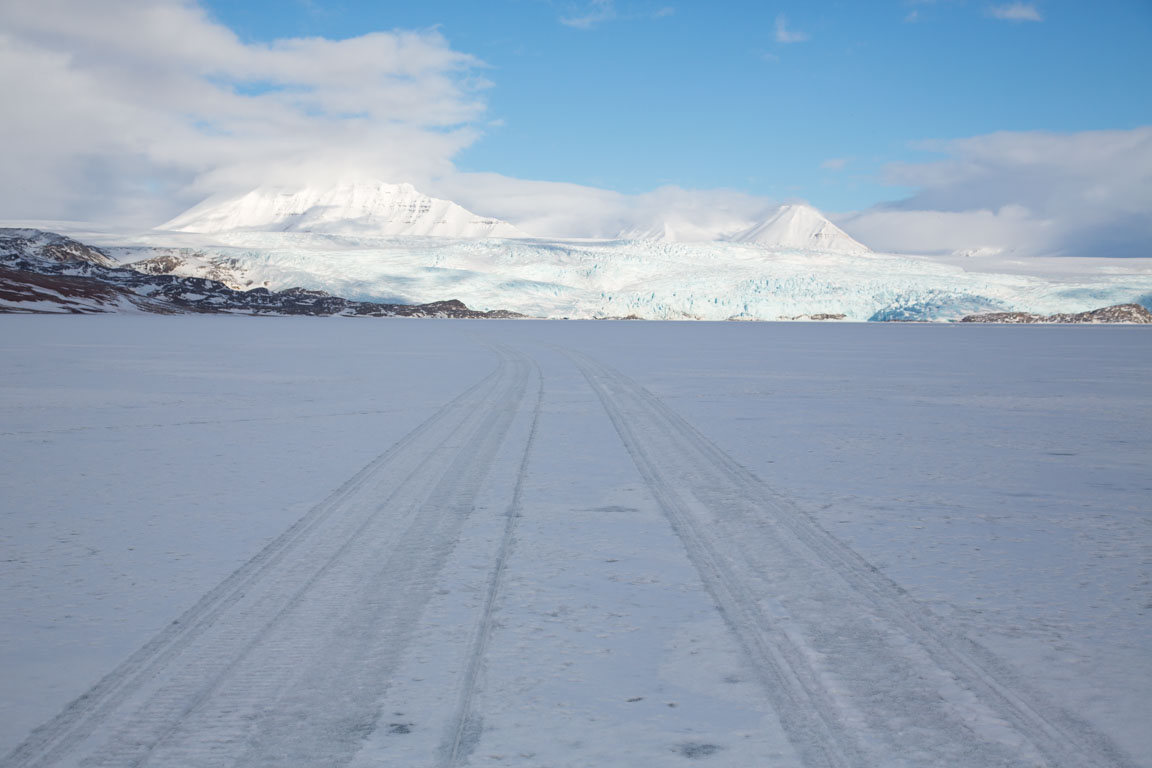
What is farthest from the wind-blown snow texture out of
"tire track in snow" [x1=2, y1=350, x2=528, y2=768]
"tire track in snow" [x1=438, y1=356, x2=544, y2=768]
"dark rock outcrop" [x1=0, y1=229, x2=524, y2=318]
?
"tire track in snow" [x1=438, y1=356, x2=544, y2=768]

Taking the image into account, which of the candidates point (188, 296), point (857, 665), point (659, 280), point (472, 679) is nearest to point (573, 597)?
point (472, 679)

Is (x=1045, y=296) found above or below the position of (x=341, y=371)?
above

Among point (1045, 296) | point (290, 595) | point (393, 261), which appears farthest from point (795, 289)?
point (290, 595)

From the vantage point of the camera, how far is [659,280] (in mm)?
83812

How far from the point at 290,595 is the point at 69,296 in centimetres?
7928

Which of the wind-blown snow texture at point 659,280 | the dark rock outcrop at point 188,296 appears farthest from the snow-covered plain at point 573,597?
the dark rock outcrop at point 188,296

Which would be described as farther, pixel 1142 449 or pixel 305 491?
pixel 1142 449

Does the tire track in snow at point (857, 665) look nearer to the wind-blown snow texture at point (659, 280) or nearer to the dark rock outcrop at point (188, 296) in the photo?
the wind-blown snow texture at point (659, 280)

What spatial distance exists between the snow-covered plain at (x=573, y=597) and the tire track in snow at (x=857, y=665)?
0.01 metres

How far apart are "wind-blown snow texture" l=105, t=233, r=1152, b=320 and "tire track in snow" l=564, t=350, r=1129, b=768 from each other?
7009 centimetres

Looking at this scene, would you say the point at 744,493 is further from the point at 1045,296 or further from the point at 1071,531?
the point at 1045,296

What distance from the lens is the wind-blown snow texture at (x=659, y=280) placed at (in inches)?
2810

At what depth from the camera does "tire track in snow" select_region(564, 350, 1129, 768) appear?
2307 mm

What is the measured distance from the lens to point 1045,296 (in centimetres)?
6981
